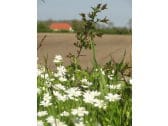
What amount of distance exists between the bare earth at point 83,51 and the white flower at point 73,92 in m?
0.20

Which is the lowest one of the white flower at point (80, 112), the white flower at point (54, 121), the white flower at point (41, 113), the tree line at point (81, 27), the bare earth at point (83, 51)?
the white flower at point (54, 121)

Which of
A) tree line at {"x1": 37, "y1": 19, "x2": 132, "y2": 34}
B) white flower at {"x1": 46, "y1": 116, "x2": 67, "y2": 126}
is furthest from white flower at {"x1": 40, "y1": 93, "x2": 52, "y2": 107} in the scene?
tree line at {"x1": 37, "y1": 19, "x2": 132, "y2": 34}

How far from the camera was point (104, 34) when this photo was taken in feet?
9.00

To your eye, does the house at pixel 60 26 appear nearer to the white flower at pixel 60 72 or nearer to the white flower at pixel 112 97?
the white flower at pixel 60 72

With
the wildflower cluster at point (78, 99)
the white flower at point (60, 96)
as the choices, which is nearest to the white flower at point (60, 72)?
the wildflower cluster at point (78, 99)

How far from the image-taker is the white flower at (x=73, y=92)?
252 centimetres

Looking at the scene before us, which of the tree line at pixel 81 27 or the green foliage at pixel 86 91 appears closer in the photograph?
the green foliage at pixel 86 91

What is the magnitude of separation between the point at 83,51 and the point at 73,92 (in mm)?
299

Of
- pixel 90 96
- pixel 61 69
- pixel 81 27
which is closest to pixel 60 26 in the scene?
pixel 81 27

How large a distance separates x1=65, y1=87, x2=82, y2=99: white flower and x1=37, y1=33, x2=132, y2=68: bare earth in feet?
0.67

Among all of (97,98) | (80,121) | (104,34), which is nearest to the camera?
(80,121)
